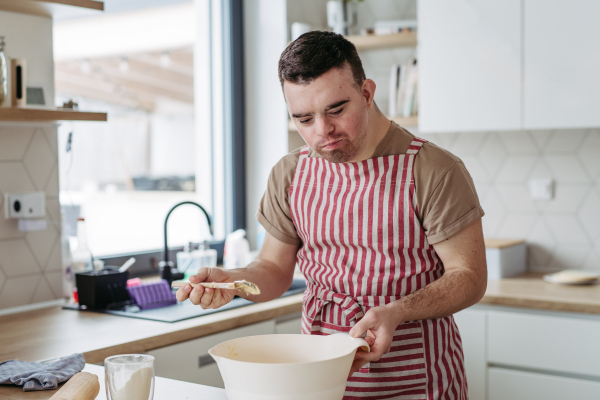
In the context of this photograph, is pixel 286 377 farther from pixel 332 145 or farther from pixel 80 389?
pixel 332 145

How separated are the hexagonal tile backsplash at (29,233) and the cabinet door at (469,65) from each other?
148 cm

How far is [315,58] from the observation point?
1348 millimetres

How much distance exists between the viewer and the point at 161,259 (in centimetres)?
292

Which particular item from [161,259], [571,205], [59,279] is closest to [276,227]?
[59,279]

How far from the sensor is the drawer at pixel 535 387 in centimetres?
218

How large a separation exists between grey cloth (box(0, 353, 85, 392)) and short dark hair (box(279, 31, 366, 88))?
74cm

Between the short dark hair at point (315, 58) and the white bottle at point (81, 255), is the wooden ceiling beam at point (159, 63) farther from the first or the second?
the short dark hair at point (315, 58)

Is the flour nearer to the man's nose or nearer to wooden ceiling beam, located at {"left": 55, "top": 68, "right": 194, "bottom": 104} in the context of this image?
the man's nose

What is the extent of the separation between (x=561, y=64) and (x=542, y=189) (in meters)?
0.59

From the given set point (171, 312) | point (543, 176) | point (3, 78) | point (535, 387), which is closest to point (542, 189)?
point (543, 176)

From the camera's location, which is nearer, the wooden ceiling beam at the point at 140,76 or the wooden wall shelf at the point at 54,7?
the wooden wall shelf at the point at 54,7

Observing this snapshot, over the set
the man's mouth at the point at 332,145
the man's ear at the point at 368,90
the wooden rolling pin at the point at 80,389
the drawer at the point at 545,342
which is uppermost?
the man's ear at the point at 368,90

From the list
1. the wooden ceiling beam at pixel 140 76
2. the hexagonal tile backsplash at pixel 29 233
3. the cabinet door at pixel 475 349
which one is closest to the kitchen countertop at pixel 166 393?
the hexagonal tile backsplash at pixel 29 233

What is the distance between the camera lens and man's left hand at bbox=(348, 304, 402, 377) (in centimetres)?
111
